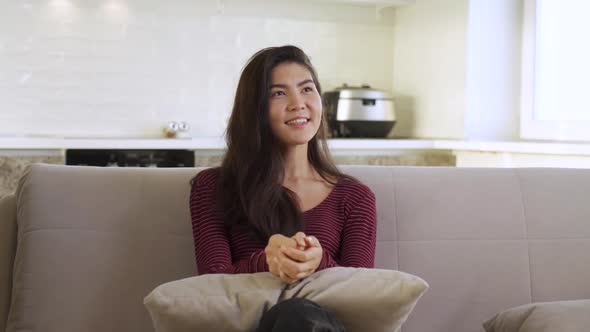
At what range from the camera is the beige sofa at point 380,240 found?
5.29 ft

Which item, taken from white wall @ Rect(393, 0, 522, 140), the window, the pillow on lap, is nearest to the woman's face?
the pillow on lap

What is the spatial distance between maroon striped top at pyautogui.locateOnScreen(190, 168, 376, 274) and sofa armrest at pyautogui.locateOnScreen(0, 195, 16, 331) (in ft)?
1.35

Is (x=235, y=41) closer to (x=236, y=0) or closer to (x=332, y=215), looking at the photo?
(x=236, y=0)

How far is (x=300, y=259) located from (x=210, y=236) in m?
0.30

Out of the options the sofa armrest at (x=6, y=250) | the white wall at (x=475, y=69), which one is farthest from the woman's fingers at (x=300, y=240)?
the white wall at (x=475, y=69)

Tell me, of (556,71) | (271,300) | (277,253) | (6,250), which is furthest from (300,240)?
(556,71)

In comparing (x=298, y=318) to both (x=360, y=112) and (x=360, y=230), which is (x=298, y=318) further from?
(x=360, y=112)

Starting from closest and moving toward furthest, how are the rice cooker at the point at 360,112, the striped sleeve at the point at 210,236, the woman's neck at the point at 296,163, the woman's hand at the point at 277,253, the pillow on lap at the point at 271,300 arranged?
the pillow on lap at the point at 271,300 < the woman's hand at the point at 277,253 < the striped sleeve at the point at 210,236 < the woman's neck at the point at 296,163 < the rice cooker at the point at 360,112

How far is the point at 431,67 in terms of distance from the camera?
4070mm

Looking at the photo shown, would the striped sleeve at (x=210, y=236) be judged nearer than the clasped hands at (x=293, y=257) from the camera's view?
No

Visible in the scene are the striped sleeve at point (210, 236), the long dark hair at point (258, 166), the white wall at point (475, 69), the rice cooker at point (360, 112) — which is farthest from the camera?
the rice cooker at point (360, 112)

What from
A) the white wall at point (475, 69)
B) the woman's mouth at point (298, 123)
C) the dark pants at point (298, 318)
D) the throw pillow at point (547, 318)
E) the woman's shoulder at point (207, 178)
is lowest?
the throw pillow at point (547, 318)

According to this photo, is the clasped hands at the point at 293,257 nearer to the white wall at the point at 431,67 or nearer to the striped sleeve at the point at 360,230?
the striped sleeve at the point at 360,230

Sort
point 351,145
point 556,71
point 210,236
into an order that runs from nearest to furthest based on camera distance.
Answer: point 210,236
point 556,71
point 351,145
